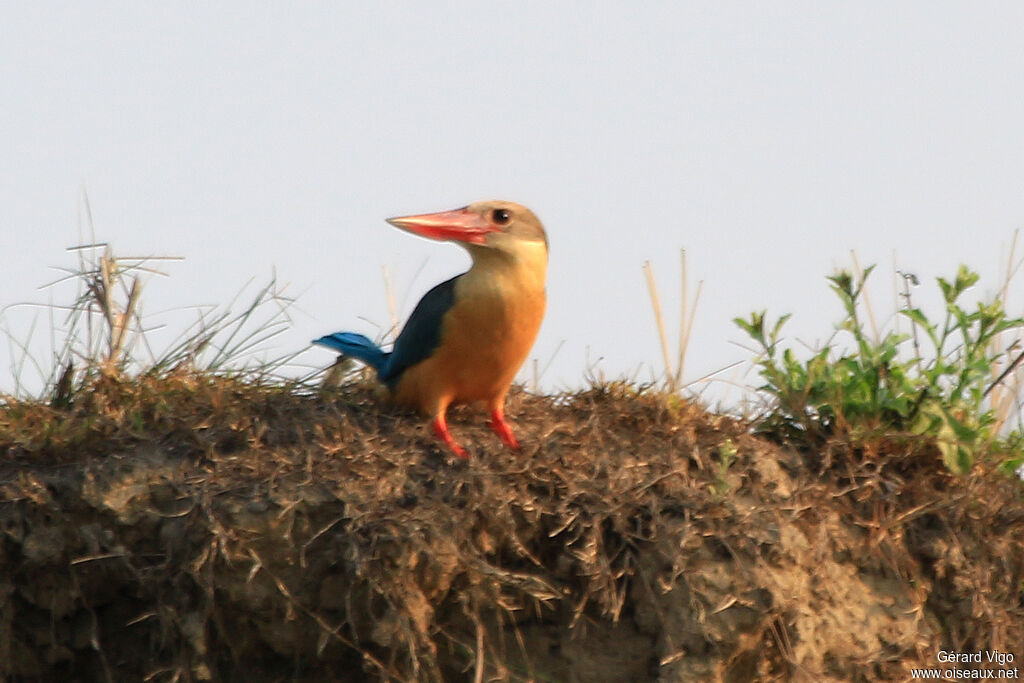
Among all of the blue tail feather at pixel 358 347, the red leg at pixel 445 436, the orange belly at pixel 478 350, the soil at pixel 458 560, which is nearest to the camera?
the soil at pixel 458 560

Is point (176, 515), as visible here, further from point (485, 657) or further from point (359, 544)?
point (485, 657)

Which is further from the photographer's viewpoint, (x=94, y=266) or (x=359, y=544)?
(x=94, y=266)

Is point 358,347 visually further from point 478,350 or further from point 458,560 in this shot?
point 458,560

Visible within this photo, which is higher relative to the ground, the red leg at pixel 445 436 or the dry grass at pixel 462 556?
the red leg at pixel 445 436

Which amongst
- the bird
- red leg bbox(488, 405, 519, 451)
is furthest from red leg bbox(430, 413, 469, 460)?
red leg bbox(488, 405, 519, 451)

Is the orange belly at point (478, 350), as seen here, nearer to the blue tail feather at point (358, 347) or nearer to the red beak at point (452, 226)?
the red beak at point (452, 226)

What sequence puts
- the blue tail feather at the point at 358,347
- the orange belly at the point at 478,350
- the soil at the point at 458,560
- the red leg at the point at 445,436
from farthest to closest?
the blue tail feather at the point at 358,347, the orange belly at the point at 478,350, the red leg at the point at 445,436, the soil at the point at 458,560

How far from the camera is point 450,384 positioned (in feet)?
14.1

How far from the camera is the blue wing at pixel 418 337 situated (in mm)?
4289

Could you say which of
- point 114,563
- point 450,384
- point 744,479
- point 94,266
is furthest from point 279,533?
point 94,266

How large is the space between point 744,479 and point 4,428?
2.52 meters

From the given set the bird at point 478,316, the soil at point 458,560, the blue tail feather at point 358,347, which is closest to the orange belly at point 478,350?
the bird at point 478,316

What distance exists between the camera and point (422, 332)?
4.32 meters

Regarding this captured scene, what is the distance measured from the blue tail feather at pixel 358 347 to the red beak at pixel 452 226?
56 cm
